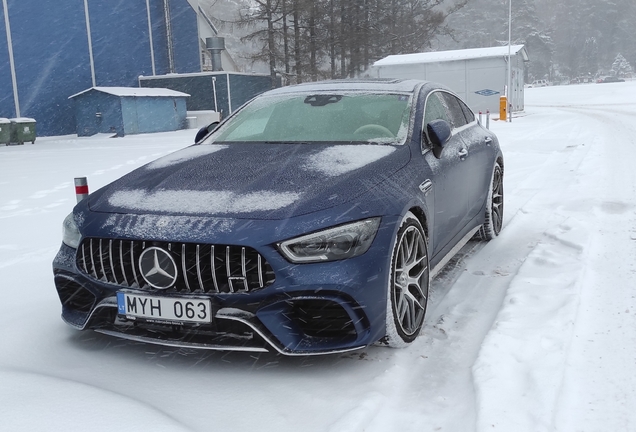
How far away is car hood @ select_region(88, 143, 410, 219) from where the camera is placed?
2982 mm

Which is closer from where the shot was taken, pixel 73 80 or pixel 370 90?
pixel 370 90

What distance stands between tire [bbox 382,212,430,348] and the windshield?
711 mm

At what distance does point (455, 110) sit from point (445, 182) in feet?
4.17

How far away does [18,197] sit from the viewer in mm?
9117

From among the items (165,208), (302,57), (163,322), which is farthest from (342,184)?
(302,57)

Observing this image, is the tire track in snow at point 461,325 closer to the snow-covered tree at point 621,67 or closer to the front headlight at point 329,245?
the front headlight at point 329,245

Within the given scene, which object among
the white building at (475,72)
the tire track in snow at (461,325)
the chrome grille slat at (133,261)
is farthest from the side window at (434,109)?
the white building at (475,72)

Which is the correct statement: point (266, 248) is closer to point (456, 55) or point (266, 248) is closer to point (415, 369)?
point (415, 369)

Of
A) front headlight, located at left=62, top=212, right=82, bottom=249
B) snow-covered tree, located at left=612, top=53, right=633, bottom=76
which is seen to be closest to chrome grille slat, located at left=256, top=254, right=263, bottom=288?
front headlight, located at left=62, top=212, right=82, bottom=249

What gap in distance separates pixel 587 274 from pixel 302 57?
119 feet

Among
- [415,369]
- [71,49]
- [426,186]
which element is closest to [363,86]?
[426,186]

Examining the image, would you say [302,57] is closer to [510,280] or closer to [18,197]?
[18,197]

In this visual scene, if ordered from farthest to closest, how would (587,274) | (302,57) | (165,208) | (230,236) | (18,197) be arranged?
(302,57), (18,197), (587,274), (165,208), (230,236)

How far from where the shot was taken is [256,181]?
3256 millimetres
